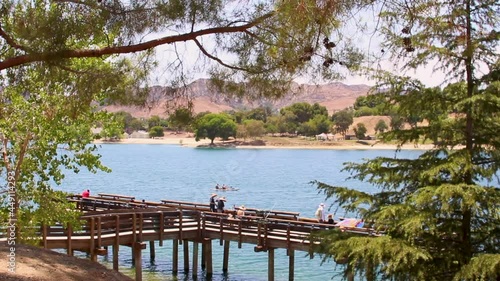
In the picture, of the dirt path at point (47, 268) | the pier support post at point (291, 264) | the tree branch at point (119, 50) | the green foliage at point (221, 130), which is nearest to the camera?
the tree branch at point (119, 50)

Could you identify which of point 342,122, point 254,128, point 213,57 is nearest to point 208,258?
point 213,57

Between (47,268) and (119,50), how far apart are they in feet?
11.3

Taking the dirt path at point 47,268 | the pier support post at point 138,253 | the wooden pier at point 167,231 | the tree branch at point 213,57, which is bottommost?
the pier support post at point 138,253

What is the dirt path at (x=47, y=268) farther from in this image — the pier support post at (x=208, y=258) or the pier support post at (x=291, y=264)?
the pier support post at (x=208, y=258)

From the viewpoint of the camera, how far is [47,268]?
10.1 meters

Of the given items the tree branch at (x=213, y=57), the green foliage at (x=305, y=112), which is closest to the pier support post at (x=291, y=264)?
the tree branch at (x=213, y=57)

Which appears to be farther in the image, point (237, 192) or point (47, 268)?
point (237, 192)

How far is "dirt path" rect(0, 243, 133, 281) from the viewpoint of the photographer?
9.52 m

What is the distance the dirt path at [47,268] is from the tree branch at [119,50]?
9.45ft

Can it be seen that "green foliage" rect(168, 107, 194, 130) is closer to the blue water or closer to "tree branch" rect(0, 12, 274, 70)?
"tree branch" rect(0, 12, 274, 70)

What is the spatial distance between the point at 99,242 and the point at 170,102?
9237 mm

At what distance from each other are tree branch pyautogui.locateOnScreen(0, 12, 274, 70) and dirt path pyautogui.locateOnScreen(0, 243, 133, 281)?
288cm

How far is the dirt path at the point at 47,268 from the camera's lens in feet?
31.2

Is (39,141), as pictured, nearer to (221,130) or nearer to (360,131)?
(221,130)
